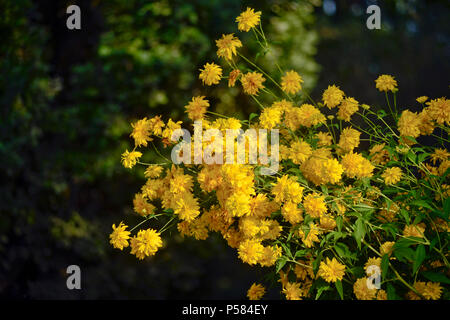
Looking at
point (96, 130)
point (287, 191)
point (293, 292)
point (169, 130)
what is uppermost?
point (96, 130)

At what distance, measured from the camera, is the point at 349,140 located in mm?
1913

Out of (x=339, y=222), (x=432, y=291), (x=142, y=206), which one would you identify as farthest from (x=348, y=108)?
(x=142, y=206)

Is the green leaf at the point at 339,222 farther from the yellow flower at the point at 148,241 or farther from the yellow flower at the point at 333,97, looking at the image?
the yellow flower at the point at 148,241

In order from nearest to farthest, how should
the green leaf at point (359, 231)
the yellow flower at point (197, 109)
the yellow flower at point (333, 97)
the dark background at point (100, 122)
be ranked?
the green leaf at point (359, 231) < the yellow flower at point (197, 109) < the yellow flower at point (333, 97) < the dark background at point (100, 122)

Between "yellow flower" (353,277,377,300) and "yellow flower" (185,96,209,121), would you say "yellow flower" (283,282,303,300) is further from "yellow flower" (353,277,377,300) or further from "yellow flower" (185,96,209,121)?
"yellow flower" (185,96,209,121)

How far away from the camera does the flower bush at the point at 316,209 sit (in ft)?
5.27

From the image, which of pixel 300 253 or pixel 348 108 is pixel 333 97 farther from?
pixel 300 253

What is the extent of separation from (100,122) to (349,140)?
117 inches

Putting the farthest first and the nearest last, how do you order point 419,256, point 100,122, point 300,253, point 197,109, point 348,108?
point 100,122, point 348,108, point 197,109, point 300,253, point 419,256

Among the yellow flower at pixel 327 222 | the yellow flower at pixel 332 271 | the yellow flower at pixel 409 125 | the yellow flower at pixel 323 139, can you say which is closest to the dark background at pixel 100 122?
the yellow flower at pixel 323 139

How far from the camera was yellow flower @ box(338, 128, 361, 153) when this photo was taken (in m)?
1.91

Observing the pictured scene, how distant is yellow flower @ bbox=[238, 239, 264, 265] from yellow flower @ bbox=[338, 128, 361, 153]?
54 centimetres

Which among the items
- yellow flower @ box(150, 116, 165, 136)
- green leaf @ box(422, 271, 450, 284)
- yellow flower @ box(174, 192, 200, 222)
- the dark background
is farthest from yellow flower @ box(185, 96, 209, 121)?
the dark background

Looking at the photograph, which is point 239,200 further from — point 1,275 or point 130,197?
point 1,275
